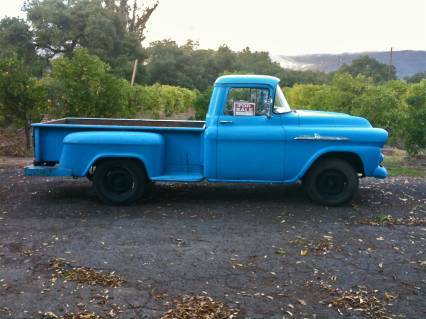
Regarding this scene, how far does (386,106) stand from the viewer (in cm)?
1221

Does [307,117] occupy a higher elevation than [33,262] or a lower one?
higher

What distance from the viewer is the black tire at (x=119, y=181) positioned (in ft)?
23.5

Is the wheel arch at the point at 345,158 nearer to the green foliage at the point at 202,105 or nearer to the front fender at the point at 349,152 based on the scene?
the front fender at the point at 349,152

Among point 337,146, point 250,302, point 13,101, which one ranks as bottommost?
point 250,302

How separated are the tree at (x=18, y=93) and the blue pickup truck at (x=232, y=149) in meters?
4.80

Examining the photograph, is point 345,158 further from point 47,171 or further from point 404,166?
point 404,166

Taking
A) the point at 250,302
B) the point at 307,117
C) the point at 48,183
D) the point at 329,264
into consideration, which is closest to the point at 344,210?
the point at 307,117

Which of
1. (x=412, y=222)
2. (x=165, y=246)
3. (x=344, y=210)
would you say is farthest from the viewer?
(x=344, y=210)

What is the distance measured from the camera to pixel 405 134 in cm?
1167

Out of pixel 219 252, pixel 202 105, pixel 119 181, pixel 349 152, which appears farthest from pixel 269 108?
pixel 202 105

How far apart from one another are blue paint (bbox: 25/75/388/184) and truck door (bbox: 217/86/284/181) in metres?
0.01

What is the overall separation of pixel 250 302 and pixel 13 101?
9298 mm

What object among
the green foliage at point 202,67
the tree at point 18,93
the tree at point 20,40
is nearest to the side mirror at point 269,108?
the tree at point 18,93

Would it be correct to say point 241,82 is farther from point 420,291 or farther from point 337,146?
point 420,291
